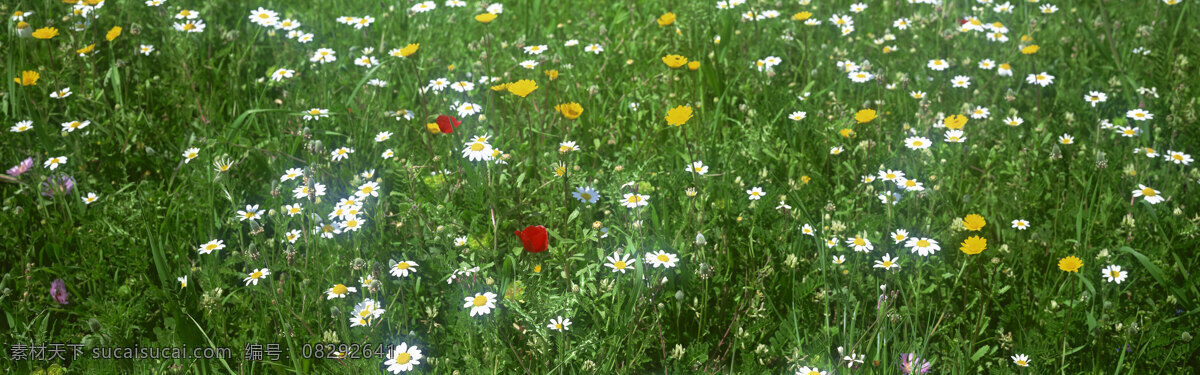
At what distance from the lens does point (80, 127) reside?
3.01 m

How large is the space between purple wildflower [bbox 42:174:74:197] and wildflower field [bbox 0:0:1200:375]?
0.10 ft

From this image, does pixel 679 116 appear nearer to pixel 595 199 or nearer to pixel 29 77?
pixel 595 199

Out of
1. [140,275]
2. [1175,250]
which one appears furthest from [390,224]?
[1175,250]

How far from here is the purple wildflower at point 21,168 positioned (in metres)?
2.88

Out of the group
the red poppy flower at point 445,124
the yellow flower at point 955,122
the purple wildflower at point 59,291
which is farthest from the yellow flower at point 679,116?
the purple wildflower at point 59,291

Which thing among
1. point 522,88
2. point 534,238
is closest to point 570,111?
point 522,88

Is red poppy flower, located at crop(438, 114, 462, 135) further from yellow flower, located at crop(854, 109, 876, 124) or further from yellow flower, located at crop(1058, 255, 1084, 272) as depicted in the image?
yellow flower, located at crop(1058, 255, 1084, 272)

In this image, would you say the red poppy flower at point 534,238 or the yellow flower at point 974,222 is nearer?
the red poppy flower at point 534,238

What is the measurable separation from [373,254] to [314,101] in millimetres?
1182

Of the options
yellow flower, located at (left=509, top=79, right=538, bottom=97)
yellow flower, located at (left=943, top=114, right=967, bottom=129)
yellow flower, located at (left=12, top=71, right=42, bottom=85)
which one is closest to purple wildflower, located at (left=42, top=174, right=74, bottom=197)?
yellow flower, located at (left=12, top=71, right=42, bottom=85)

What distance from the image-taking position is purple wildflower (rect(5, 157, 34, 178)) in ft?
9.44

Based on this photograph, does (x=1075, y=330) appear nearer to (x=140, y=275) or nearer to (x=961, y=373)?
(x=961, y=373)

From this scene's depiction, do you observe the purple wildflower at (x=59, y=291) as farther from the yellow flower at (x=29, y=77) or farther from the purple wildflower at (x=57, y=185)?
the yellow flower at (x=29, y=77)

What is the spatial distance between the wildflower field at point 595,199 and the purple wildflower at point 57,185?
0.10 feet
